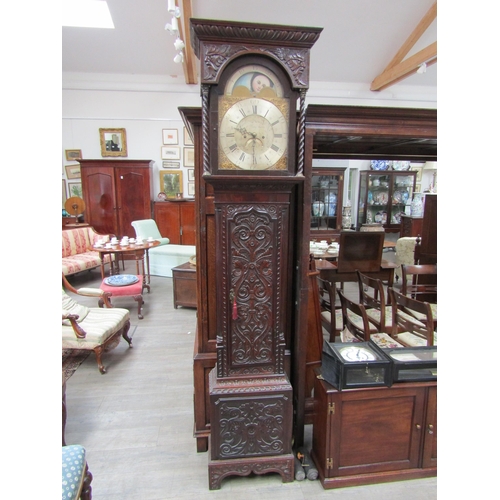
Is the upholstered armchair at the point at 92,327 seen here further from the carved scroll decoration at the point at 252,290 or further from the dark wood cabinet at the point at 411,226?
the dark wood cabinet at the point at 411,226

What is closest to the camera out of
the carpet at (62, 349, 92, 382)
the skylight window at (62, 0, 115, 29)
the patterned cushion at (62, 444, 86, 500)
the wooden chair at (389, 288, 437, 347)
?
the patterned cushion at (62, 444, 86, 500)

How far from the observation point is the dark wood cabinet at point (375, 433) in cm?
161

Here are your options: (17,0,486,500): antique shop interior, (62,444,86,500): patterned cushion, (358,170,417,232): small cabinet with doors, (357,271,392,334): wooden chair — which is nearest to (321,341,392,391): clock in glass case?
(17,0,486,500): antique shop interior

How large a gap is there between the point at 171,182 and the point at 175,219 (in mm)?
927

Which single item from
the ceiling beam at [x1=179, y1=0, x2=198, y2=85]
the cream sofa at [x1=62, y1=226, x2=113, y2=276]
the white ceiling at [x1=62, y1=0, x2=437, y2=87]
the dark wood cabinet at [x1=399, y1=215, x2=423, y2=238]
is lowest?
the cream sofa at [x1=62, y1=226, x2=113, y2=276]

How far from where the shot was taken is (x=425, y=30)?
5.27 m

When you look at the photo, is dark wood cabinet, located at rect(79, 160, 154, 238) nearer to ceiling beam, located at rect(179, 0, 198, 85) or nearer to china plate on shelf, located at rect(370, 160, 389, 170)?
ceiling beam, located at rect(179, 0, 198, 85)

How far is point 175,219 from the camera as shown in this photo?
654 centimetres

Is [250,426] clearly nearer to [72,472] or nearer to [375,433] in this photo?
[375,433]

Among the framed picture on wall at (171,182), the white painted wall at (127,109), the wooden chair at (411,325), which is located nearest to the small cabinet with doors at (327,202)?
the white painted wall at (127,109)

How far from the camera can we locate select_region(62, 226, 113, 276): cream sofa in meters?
5.06

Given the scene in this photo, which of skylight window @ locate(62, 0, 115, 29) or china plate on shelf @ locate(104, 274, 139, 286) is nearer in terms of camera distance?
china plate on shelf @ locate(104, 274, 139, 286)

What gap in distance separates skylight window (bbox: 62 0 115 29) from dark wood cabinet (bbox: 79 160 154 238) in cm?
220

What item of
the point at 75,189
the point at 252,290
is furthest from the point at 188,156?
the point at 252,290
